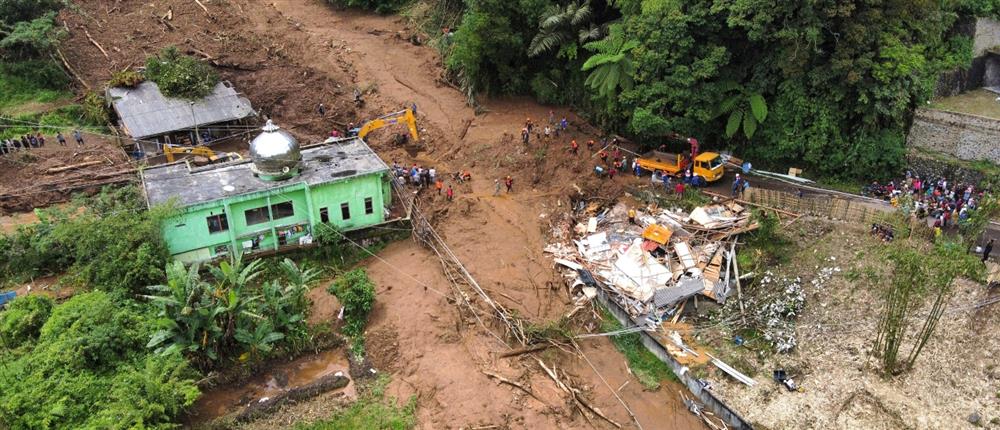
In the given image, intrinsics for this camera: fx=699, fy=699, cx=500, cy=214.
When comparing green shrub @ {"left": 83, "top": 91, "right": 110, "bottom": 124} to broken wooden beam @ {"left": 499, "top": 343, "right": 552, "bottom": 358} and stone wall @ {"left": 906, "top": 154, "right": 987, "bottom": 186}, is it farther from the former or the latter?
stone wall @ {"left": 906, "top": 154, "right": 987, "bottom": 186}

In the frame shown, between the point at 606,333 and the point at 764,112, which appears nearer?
the point at 606,333

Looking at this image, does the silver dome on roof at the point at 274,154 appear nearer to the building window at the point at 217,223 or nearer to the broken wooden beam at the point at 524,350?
the building window at the point at 217,223

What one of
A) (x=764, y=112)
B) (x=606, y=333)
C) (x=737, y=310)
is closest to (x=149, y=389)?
(x=606, y=333)

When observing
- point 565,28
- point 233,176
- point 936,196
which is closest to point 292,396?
point 233,176

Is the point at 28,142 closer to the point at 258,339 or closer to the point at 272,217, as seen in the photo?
the point at 272,217

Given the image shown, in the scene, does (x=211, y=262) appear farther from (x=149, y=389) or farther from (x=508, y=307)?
(x=508, y=307)

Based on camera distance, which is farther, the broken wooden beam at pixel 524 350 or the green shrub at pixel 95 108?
the green shrub at pixel 95 108

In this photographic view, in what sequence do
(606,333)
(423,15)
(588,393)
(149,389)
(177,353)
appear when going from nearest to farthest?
(149,389) < (177,353) < (588,393) < (606,333) < (423,15)

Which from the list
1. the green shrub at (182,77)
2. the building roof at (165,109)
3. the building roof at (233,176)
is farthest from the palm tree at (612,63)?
the green shrub at (182,77)

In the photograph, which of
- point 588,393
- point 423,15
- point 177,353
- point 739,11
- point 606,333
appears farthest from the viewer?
point 423,15
